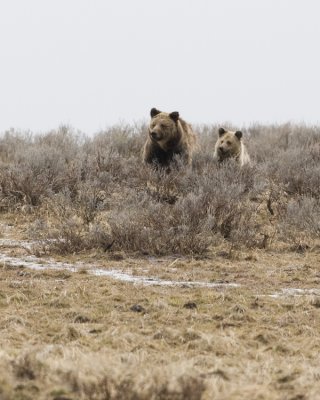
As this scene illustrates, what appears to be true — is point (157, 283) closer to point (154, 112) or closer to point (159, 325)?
point (159, 325)

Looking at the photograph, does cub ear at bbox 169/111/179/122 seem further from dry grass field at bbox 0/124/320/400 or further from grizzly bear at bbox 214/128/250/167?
grizzly bear at bbox 214/128/250/167

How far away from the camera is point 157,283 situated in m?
7.75

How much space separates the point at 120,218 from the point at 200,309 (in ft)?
12.0

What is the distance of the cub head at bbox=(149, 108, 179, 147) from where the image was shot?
49.5ft

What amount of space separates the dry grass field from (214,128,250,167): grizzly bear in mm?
725

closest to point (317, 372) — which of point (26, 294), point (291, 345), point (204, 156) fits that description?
point (291, 345)

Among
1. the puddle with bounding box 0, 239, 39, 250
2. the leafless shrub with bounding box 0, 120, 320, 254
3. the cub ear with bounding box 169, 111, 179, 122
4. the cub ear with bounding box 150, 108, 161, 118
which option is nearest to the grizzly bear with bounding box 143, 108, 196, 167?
the cub ear with bounding box 169, 111, 179, 122

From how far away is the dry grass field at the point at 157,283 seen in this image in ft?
13.6

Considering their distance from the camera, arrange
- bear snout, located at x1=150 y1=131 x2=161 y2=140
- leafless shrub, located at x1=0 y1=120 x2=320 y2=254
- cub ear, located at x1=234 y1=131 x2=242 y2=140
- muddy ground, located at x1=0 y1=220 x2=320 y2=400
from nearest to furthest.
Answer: muddy ground, located at x1=0 y1=220 x2=320 y2=400 < leafless shrub, located at x1=0 y1=120 x2=320 y2=254 < bear snout, located at x1=150 y1=131 x2=161 y2=140 < cub ear, located at x1=234 y1=131 x2=242 y2=140

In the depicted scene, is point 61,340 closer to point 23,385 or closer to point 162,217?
point 23,385

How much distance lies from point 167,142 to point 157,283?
801 centimetres

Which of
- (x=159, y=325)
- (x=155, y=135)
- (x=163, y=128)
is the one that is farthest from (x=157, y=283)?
(x=163, y=128)

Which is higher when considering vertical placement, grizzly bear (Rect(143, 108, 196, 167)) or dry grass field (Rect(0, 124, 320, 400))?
grizzly bear (Rect(143, 108, 196, 167))

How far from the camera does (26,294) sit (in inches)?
273
